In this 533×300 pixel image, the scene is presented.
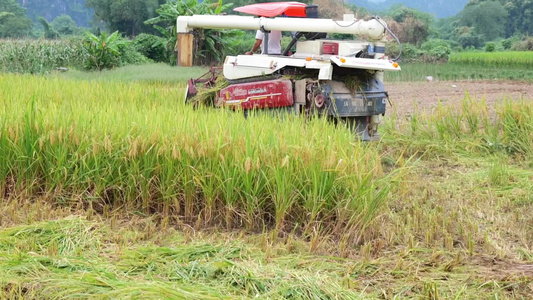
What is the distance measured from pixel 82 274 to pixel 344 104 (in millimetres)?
3768

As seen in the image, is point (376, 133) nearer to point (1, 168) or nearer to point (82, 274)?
point (1, 168)

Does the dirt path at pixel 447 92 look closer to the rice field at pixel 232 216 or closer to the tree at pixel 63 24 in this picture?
the rice field at pixel 232 216

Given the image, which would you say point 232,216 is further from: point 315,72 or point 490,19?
point 490,19

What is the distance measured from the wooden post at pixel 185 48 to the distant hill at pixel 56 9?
6041 centimetres

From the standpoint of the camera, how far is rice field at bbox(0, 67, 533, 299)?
11.1 feet

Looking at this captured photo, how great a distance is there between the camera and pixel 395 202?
200 inches

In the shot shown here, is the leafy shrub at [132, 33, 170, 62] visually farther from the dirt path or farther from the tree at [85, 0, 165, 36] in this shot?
the tree at [85, 0, 165, 36]

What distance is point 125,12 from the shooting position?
28.9m

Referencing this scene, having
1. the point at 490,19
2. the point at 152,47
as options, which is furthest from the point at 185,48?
the point at 490,19

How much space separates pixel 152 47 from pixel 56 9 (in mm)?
51807

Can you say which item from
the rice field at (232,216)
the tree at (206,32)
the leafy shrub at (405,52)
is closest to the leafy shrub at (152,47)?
the tree at (206,32)

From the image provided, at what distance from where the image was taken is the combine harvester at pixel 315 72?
6.49 m

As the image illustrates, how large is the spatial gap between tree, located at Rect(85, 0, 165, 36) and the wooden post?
21550mm

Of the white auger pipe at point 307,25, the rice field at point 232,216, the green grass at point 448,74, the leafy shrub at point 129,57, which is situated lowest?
the leafy shrub at point 129,57
